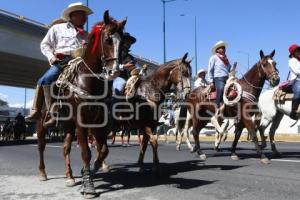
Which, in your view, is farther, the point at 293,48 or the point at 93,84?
the point at 293,48

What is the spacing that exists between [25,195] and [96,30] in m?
2.78

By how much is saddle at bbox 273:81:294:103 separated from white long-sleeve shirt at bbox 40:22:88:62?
7.21 metres

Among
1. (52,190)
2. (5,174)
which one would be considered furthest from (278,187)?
(5,174)

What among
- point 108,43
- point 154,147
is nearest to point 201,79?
point 154,147

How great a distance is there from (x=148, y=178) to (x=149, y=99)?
2.10 metres

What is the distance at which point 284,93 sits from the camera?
45.7ft

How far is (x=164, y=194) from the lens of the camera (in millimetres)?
7164

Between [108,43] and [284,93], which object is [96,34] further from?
[284,93]

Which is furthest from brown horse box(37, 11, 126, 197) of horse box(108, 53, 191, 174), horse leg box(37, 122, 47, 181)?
horse box(108, 53, 191, 174)

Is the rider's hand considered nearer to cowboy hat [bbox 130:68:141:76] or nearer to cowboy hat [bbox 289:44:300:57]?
cowboy hat [bbox 130:68:141:76]

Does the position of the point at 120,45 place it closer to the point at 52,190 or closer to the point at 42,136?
the point at 52,190

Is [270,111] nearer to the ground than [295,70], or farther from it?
nearer to the ground

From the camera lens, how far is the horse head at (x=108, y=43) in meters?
7.09

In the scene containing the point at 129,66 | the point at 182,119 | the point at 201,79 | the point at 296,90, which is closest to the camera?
the point at 129,66
